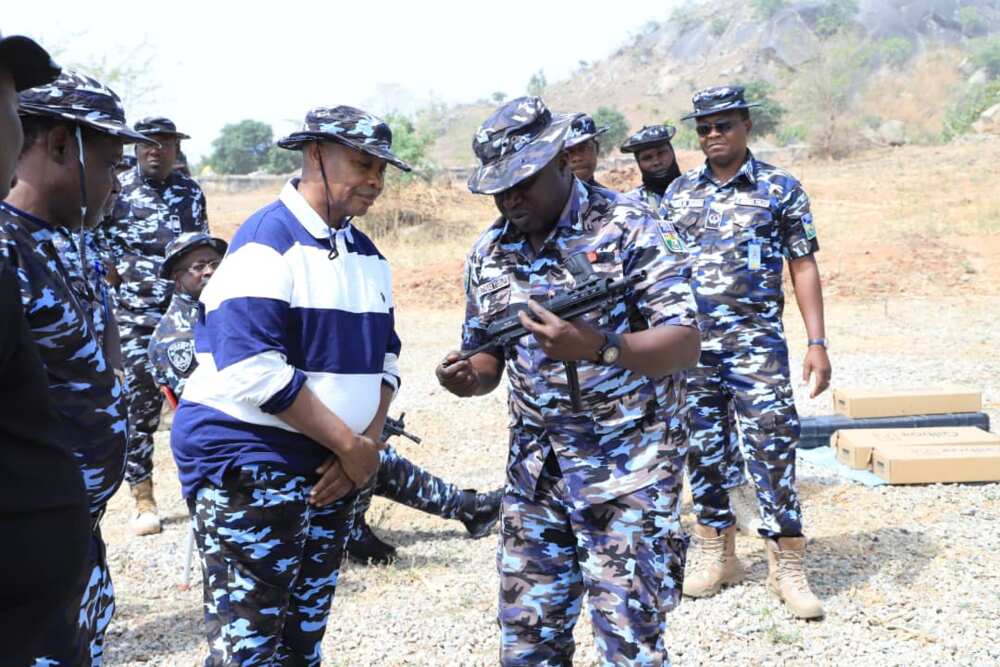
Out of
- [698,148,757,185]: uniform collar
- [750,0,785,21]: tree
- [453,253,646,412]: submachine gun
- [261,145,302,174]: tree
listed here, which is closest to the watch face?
[453,253,646,412]: submachine gun

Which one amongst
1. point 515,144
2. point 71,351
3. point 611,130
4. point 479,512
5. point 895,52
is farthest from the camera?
point 895,52

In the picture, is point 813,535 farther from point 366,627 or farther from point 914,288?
point 914,288

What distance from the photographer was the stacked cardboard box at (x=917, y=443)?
596 centimetres

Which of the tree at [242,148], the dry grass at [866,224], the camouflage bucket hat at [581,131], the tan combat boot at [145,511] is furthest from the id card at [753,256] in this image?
the tree at [242,148]

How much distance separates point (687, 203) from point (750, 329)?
2.22ft

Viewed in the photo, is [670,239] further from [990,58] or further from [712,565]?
[990,58]

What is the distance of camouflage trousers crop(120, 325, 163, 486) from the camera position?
5602mm

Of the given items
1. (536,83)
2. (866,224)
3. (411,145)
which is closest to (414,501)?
(866,224)

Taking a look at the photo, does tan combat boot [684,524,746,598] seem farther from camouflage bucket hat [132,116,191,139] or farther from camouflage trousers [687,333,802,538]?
camouflage bucket hat [132,116,191,139]

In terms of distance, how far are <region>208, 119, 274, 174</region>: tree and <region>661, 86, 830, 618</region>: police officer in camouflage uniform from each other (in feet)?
143

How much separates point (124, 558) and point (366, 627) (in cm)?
175

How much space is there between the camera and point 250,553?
9.18 feet

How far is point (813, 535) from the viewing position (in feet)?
17.3

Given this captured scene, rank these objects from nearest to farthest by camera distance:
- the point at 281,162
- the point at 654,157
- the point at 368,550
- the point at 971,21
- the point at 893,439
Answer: the point at 368,550 < the point at 654,157 < the point at 893,439 < the point at 281,162 < the point at 971,21
